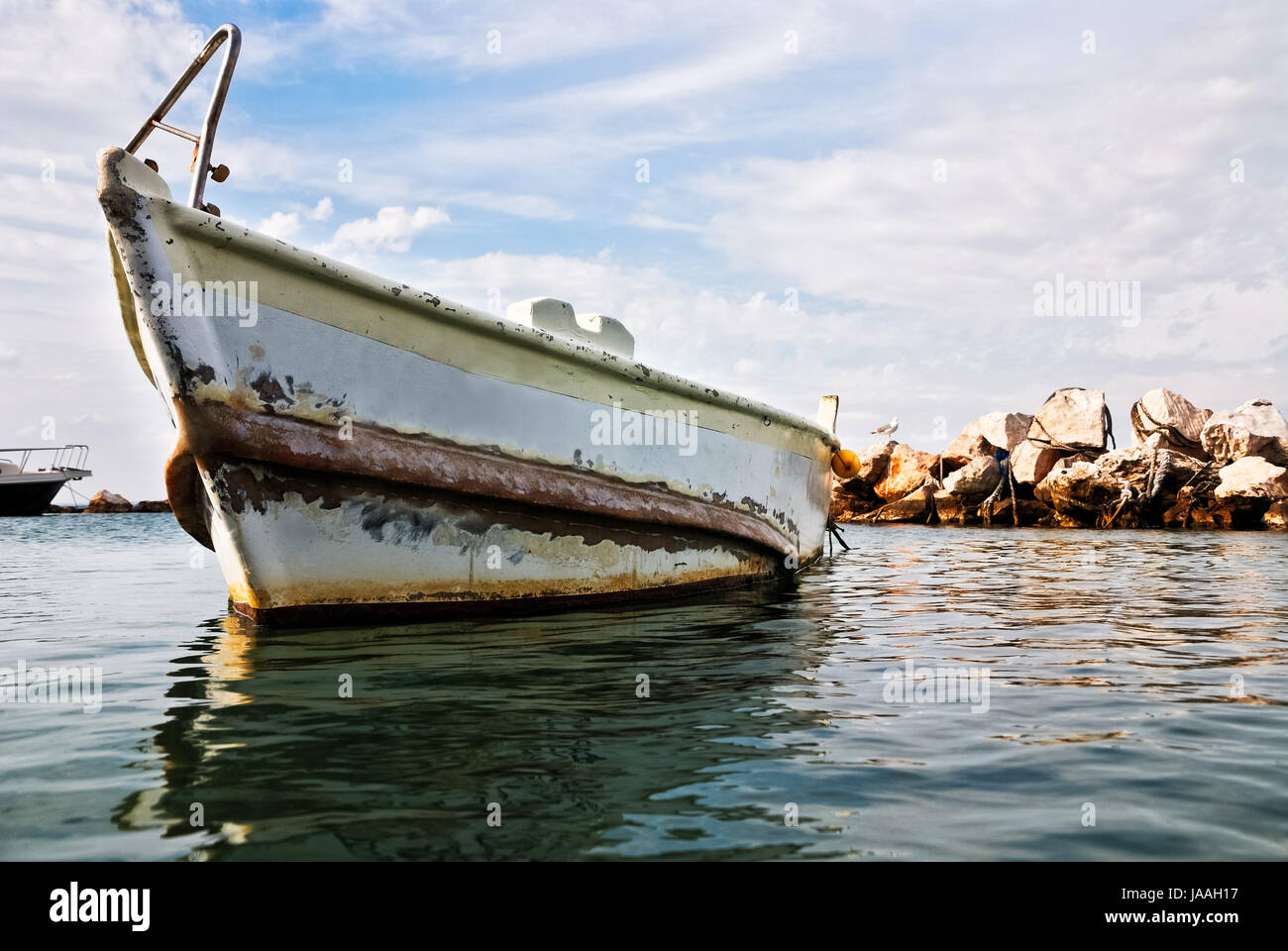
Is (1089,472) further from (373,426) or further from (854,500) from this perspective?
(373,426)

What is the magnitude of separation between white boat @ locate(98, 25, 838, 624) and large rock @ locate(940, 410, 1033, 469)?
921 inches

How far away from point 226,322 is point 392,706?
206 centimetres

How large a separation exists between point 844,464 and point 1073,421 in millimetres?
19343

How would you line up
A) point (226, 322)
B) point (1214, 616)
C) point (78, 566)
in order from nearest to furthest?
point (226, 322) < point (1214, 616) < point (78, 566)

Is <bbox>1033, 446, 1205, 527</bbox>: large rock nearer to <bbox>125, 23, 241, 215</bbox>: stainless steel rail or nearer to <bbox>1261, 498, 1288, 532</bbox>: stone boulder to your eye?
<bbox>1261, 498, 1288, 532</bbox>: stone boulder

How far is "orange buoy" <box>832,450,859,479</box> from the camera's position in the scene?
8719mm

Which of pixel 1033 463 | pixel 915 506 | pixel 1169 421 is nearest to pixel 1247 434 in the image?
pixel 1169 421

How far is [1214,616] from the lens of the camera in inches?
207

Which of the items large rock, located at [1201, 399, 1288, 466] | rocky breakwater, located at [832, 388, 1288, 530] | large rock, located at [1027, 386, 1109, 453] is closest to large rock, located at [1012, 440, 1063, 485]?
rocky breakwater, located at [832, 388, 1288, 530]

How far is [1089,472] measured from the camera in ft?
70.9

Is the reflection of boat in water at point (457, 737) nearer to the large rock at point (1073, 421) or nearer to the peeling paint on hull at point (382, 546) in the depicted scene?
the peeling paint on hull at point (382, 546)
